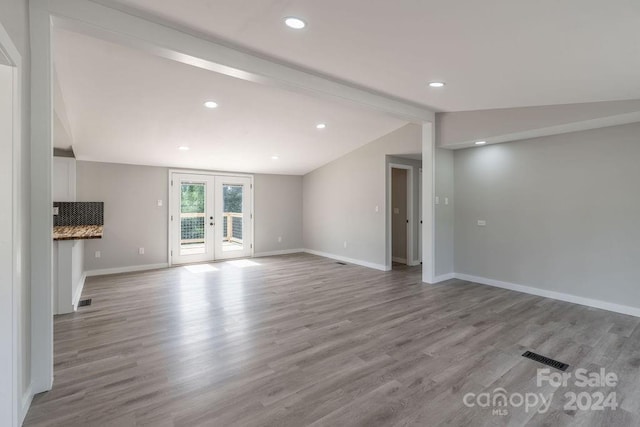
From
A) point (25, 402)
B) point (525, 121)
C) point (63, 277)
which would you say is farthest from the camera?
point (525, 121)

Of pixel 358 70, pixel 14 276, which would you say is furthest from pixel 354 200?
pixel 14 276

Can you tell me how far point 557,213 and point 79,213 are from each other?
25.6 ft

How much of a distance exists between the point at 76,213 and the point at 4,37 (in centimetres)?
493

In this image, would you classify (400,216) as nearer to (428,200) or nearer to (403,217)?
(403,217)

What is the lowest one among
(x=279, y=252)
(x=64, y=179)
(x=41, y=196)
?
(x=279, y=252)

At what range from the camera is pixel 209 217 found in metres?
7.21

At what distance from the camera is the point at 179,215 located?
6.82m

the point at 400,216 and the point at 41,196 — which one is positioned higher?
the point at 41,196

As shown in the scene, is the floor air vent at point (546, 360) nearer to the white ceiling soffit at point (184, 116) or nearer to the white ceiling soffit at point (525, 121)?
the white ceiling soffit at point (525, 121)

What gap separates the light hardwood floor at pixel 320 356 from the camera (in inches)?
77.6

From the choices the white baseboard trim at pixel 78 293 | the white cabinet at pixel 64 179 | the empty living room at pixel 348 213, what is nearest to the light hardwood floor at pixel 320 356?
the empty living room at pixel 348 213

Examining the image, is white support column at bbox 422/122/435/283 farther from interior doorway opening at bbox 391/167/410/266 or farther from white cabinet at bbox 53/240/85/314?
white cabinet at bbox 53/240/85/314

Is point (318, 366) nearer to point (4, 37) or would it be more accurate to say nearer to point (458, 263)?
point (4, 37)

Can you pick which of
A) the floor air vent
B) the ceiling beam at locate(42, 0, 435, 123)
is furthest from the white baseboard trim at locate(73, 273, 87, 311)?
the floor air vent
